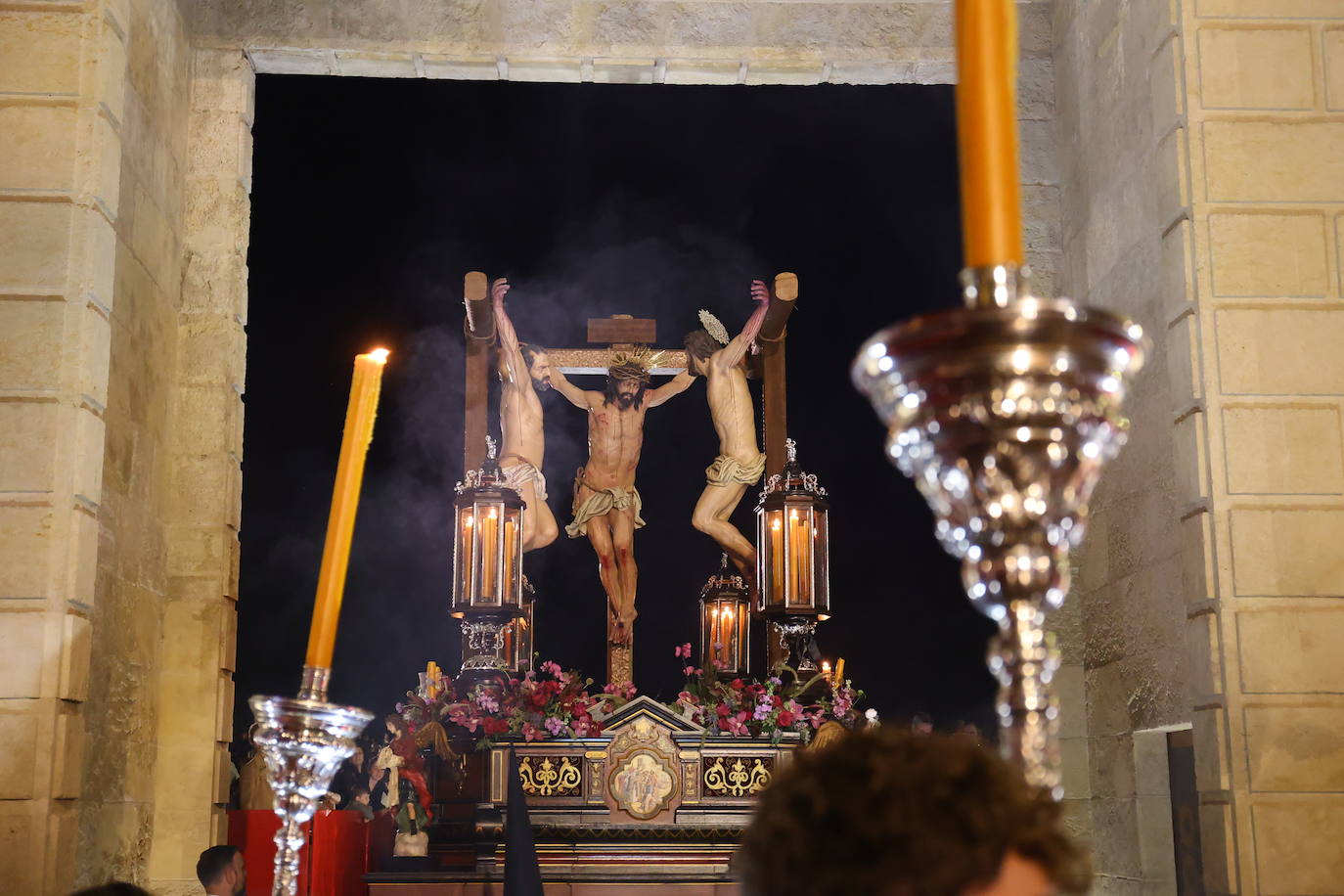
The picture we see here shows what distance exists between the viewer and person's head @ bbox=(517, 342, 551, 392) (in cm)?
724

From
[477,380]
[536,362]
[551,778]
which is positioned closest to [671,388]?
[536,362]

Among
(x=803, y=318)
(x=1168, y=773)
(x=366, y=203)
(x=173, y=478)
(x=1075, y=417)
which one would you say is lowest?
(x=1168, y=773)

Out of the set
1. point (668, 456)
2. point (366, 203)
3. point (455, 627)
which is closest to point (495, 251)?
point (366, 203)

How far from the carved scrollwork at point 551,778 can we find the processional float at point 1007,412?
157 inches

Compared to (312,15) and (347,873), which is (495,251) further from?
(347,873)

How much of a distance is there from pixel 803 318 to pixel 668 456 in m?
1.15

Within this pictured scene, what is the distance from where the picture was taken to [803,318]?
8.28 metres

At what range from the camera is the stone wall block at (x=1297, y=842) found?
156 inches

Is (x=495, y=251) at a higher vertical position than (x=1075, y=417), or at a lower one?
higher

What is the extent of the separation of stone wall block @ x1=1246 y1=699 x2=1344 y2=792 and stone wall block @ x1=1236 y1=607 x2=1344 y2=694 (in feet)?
0.22

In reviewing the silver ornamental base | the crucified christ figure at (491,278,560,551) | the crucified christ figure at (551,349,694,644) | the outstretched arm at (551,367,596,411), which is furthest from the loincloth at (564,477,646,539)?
the silver ornamental base

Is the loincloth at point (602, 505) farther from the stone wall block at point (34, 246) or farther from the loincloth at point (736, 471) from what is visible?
the stone wall block at point (34, 246)

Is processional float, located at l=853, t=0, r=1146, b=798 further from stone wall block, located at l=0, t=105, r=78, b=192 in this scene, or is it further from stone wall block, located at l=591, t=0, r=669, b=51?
stone wall block, located at l=591, t=0, r=669, b=51

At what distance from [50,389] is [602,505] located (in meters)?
3.21
